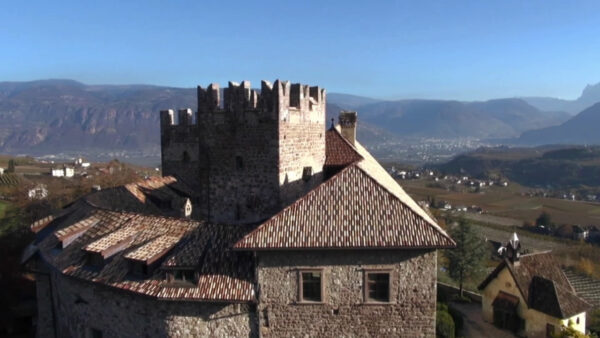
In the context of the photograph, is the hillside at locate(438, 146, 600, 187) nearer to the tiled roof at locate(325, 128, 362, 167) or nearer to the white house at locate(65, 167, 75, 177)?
the white house at locate(65, 167, 75, 177)

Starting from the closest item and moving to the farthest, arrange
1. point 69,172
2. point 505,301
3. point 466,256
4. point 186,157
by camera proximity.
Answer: point 505,301, point 186,157, point 466,256, point 69,172

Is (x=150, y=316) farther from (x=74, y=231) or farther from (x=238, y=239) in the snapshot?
(x=74, y=231)

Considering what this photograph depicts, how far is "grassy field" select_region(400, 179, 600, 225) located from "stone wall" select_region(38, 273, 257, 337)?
291 ft

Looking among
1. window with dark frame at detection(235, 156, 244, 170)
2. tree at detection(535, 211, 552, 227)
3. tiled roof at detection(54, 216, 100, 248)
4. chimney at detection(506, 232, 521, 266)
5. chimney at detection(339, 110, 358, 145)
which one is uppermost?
chimney at detection(339, 110, 358, 145)

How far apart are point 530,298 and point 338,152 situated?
50.8ft

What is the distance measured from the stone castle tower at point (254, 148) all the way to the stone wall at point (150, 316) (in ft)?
18.6

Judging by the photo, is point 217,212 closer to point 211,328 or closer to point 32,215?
point 211,328

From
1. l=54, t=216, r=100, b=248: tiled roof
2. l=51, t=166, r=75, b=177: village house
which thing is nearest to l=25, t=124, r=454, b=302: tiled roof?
l=54, t=216, r=100, b=248: tiled roof

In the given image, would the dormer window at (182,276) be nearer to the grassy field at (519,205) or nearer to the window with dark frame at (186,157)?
the window with dark frame at (186,157)

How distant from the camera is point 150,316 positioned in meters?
16.3

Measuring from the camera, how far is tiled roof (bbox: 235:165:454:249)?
15.6m

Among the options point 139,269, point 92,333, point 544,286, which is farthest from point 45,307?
point 544,286

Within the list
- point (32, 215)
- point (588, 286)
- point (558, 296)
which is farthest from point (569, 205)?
point (32, 215)

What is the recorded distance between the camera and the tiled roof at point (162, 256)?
15812mm
